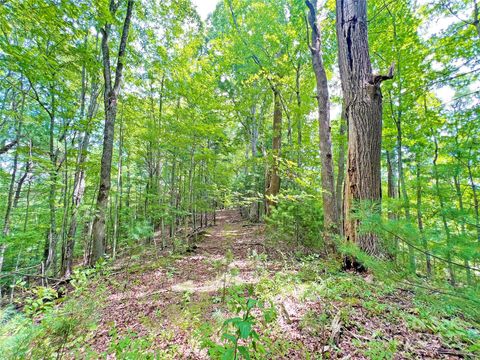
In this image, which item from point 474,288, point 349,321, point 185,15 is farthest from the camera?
point 185,15

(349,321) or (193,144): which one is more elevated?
(193,144)

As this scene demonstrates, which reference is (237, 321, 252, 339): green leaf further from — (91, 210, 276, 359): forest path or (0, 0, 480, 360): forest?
(91, 210, 276, 359): forest path

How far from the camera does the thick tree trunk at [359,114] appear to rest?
9.47 ft

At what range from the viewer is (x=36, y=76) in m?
4.20

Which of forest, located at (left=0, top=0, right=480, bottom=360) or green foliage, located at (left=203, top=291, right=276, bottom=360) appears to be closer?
green foliage, located at (left=203, top=291, right=276, bottom=360)

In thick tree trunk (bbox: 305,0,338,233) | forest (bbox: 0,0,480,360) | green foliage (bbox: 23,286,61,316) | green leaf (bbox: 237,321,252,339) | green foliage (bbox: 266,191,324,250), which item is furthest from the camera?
green foliage (bbox: 266,191,324,250)

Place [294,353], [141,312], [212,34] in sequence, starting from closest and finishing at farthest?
[294,353] < [141,312] < [212,34]

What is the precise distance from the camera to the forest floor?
1.97 metres

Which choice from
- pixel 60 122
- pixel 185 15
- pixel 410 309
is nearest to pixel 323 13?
pixel 185 15

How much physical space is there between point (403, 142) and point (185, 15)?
889cm

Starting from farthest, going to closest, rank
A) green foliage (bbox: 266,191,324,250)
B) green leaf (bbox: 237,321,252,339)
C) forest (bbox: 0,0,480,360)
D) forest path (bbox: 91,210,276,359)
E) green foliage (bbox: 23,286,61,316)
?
green foliage (bbox: 266,191,324,250) < green foliage (bbox: 23,286,61,316) < forest path (bbox: 91,210,276,359) < forest (bbox: 0,0,480,360) < green leaf (bbox: 237,321,252,339)

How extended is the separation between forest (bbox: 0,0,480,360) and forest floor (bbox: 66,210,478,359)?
1.0 inches

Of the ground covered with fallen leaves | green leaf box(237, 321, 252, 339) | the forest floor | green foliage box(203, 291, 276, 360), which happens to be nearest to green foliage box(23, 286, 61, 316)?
the ground covered with fallen leaves

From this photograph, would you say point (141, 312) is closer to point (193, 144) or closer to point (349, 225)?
point (349, 225)
